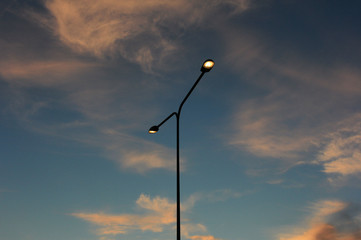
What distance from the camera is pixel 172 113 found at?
16.4m

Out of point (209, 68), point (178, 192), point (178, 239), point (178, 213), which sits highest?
point (209, 68)

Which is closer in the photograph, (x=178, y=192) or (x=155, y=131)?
(x=178, y=192)

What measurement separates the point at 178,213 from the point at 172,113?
17.7 ft

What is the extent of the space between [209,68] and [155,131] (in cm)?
602

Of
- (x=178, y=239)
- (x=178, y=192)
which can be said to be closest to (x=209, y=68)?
(x=178, y=192)

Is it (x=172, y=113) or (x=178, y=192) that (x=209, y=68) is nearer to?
(x=172, y=113)

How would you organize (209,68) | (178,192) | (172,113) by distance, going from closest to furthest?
(209,68), (178,192), (172,113)

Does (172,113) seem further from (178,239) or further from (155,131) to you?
(178,239)

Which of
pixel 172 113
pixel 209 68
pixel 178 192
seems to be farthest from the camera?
pixel 172 113

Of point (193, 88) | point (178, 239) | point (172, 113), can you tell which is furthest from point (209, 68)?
point (178, 239)

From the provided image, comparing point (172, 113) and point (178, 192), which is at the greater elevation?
point (172, 113)

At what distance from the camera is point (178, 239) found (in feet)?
41.4

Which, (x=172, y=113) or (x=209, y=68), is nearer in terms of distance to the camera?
(x=209, y=68)

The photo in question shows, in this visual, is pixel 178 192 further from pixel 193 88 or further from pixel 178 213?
pixel 193 88
